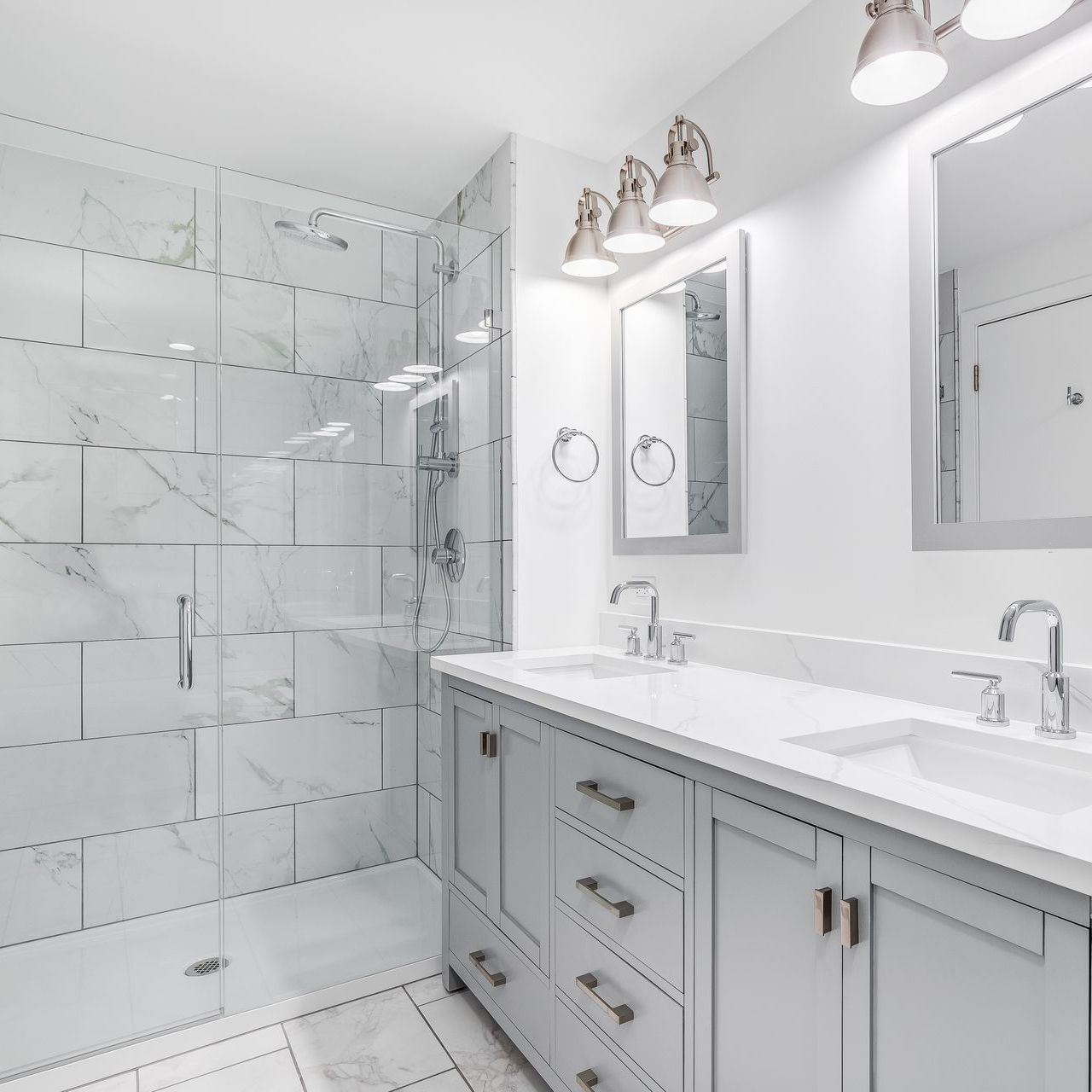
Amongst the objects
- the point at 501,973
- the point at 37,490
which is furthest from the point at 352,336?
the point at 501,973

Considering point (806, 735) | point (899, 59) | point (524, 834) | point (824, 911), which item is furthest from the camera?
point (524, 834)

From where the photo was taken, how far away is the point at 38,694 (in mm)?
2010

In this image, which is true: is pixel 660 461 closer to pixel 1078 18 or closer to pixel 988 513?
pixel 988 513

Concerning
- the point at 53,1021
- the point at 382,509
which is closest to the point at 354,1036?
the point at 53,1021

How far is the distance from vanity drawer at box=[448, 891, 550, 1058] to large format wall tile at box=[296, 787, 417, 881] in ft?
0.86

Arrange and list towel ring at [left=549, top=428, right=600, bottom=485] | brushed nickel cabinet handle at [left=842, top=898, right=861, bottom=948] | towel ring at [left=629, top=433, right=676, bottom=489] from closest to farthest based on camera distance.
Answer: brushed nickel cabinet handle at [left=842, top=898, right=861, bottom=948], towel ring at [left=629, top=433, right=676, bottom=489], towel ring at [left=549, top=428, right=600, bottom=485]

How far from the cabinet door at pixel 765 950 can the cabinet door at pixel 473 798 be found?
77 cm

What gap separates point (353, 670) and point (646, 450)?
3.62ft

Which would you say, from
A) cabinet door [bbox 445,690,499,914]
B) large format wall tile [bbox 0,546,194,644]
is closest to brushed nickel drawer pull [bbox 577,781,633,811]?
cabinet door [bbox 445,690,499,914]

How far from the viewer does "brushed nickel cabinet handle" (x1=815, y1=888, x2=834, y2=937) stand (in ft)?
3.13

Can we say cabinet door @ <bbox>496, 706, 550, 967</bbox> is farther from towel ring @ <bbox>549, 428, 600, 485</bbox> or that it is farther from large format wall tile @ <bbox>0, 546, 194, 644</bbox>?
large format wall tile @ <bbox>0, 546, 194, 644</bbox>

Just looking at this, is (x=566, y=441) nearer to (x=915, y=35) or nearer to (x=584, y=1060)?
(x=915, y=35)

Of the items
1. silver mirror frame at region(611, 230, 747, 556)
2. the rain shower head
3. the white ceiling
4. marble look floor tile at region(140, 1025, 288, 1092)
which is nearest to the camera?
marble look floor tile at region(140, 1025, 288, 1092)

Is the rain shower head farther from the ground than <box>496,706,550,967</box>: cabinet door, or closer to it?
farther from the ground
